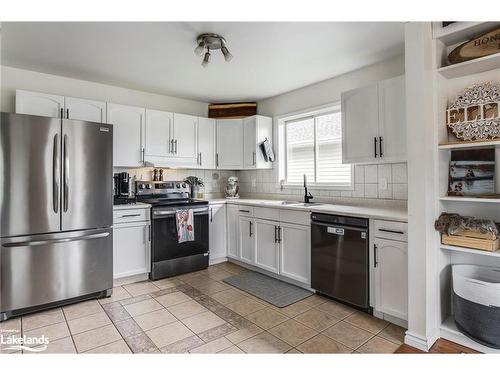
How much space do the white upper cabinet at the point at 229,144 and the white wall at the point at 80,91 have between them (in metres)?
0.53

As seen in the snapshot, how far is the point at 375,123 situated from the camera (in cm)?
271

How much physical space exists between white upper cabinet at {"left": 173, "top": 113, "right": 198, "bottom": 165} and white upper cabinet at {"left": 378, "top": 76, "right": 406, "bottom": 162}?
96.4 inches

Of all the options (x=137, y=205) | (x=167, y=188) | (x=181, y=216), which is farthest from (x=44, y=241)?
(x=167, y=188)

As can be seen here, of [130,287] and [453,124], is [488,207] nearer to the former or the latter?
[453,124]

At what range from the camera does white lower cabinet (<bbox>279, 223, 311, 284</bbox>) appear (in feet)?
9.66

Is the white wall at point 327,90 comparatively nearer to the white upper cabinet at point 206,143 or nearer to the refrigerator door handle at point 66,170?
the white upper cabinet at point 206,143

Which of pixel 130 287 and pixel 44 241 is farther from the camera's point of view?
pixel 130 287

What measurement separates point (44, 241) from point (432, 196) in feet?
10.2

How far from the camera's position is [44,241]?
2545mm

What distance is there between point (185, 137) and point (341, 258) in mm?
2587

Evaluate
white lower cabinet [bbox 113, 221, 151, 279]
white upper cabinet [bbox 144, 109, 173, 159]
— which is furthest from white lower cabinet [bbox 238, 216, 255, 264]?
white upper cabinet [bbox 144, 109, 173, 159]

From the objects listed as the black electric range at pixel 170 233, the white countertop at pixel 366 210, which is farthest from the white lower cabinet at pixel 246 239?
the black electric range at pixel 170 233

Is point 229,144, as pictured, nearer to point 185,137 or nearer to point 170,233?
point 185,137
